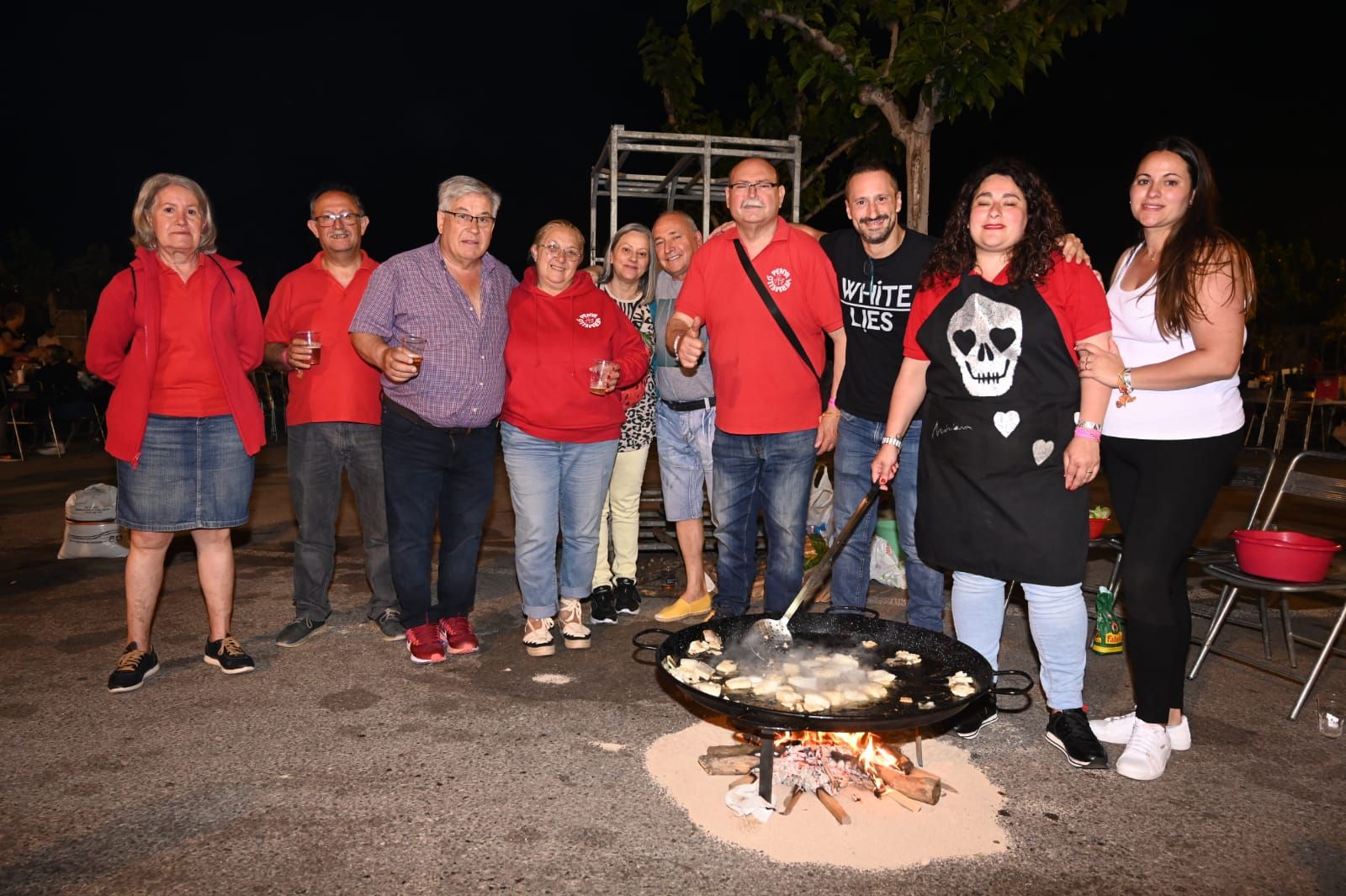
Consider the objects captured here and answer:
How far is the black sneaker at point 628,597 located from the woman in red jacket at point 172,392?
82.1 inches

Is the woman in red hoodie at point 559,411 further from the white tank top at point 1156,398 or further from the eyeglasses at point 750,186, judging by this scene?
the white tank top at point 1156,398

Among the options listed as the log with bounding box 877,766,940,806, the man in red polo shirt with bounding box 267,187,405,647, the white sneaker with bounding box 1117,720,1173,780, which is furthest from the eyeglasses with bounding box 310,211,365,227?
the white sneaker with bounding box 1117,720,1173,780

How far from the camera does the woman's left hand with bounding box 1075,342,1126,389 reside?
128 inches

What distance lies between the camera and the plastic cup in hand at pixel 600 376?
4281mm

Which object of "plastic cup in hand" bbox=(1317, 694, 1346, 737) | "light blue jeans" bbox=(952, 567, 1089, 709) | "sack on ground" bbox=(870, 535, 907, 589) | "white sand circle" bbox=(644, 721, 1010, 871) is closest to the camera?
"white sand circle" bbox=(644, 721, 1010, 871)

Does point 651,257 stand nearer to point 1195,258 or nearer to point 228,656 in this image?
point 1195,258

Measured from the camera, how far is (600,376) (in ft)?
14.1

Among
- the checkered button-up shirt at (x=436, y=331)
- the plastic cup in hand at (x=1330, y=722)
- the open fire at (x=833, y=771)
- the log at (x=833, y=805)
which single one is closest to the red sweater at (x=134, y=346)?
the checkered button-up shirt at (x=436, y=331)

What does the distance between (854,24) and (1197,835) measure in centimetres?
617

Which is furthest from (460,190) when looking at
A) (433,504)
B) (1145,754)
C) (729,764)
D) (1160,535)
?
(1145,754)

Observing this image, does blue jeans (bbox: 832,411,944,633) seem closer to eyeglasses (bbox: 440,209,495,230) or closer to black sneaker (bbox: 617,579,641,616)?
black sneaker (bbox: 617,579,641,616)

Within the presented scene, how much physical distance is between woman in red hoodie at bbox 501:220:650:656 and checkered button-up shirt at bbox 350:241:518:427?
17cm

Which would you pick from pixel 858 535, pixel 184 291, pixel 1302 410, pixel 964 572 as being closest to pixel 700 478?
pixel 858 535

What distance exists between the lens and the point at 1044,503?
11.0 ft
